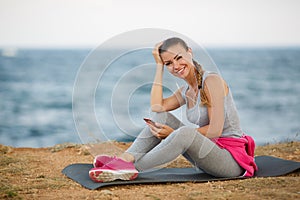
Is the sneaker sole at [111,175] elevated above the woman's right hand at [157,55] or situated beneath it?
situated beneath

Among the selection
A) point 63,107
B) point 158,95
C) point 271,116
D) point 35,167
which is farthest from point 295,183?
point 63,107

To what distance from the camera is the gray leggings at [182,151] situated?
10.9 feet

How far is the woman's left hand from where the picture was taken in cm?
349

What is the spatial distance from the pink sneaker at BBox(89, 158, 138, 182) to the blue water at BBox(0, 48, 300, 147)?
45 cm

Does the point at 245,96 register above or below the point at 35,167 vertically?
below

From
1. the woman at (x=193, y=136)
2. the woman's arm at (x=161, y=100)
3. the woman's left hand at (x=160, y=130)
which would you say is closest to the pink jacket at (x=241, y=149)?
the woman at (x=193, y=136)

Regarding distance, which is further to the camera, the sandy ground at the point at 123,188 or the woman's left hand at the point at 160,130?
the woman's left hand at the point at 160,130

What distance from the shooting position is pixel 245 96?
22172 mm

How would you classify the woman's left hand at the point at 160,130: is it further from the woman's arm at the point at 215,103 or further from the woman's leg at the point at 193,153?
the woman's arm at the point at 215,103

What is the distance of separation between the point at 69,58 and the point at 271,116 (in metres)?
24.5

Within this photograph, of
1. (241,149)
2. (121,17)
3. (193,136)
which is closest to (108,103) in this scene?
(193,136)

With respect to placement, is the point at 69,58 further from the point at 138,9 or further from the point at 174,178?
the point at 174,178

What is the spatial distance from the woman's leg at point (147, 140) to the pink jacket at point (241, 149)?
39 centimetres

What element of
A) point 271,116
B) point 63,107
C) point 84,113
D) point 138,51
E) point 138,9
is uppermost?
point 138,9
